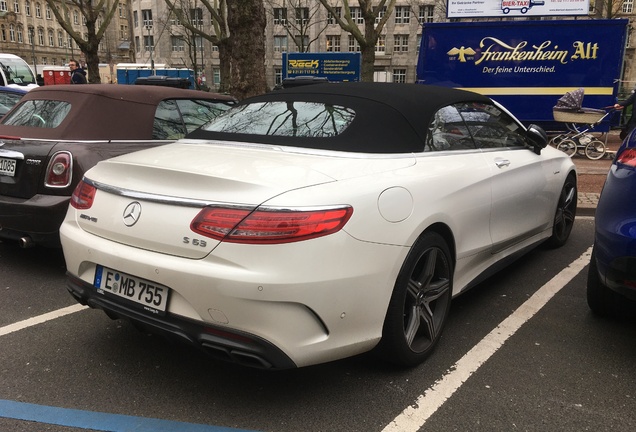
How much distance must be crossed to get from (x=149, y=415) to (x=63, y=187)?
7.57 ft

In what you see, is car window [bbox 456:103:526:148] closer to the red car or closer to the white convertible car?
the white convertible car

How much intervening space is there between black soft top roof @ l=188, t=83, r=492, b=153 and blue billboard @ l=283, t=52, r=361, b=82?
2527 centimetres

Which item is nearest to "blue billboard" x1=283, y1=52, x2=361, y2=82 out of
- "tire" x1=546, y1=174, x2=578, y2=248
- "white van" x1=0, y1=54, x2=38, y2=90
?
"white van" x1=0, y1=54, x2=38, y2=90

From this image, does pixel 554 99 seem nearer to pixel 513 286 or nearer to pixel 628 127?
pixel 628 127

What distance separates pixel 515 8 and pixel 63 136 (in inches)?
665

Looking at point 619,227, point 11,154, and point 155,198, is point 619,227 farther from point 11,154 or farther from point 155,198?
point 11,154

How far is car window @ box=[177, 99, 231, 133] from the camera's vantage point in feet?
17.5

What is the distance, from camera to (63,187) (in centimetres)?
417

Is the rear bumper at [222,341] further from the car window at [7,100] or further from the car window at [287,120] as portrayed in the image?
the car window at [7,100]

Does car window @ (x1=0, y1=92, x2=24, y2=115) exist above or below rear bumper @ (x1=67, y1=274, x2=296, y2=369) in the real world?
above

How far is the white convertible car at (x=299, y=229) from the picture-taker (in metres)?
2.28

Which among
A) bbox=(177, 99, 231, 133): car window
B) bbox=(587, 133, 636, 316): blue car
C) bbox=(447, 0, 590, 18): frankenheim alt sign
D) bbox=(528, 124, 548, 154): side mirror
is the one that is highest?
bbox=(447, 0, 590, 18): frankenheim alt sign

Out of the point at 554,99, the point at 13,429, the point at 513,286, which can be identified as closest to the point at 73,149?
the point at 13,429

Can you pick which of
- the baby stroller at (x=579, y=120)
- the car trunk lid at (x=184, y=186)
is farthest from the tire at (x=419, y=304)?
the baby stroller at (x=579, y=120)
